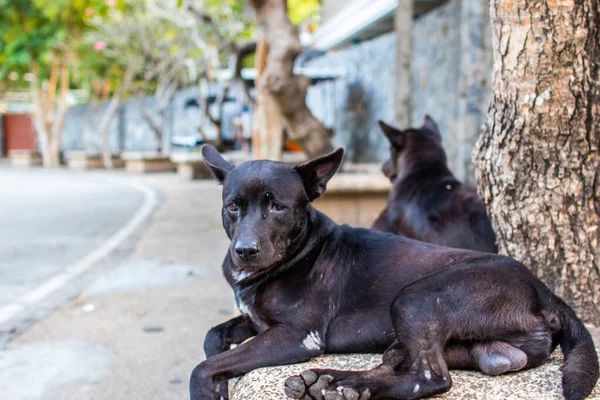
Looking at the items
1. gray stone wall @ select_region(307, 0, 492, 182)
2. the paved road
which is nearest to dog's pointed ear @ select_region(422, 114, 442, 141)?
gray stone wall @ select_region(307, 0, 492, 182)

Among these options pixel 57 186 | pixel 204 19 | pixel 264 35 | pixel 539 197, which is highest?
pixel 204 19

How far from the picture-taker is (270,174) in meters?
2.93

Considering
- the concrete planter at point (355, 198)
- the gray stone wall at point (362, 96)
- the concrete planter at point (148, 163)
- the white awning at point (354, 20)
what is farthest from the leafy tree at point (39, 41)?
the concrete planter at point (355, 198)

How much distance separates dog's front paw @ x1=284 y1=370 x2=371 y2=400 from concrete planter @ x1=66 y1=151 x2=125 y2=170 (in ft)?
87.2

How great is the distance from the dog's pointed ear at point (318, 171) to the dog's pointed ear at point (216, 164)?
0.39 m

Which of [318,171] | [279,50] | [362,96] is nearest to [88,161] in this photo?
[362,96]

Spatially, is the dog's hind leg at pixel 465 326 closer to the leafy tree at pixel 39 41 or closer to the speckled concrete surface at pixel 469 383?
the speckled concrete surface at pixel 469 383

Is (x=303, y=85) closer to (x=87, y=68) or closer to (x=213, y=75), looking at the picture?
(x=213, y=75)

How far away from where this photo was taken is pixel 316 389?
2389 mm

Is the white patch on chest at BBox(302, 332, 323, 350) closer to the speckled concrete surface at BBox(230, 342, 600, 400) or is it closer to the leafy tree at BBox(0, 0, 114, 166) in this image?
the speckled concrete surface at BBox(230, 342, 600, 400)

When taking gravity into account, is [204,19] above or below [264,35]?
above

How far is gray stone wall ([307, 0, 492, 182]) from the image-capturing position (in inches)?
340

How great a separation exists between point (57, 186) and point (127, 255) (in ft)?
36.7

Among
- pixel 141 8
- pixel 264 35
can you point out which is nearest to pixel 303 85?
pixel 264 35
